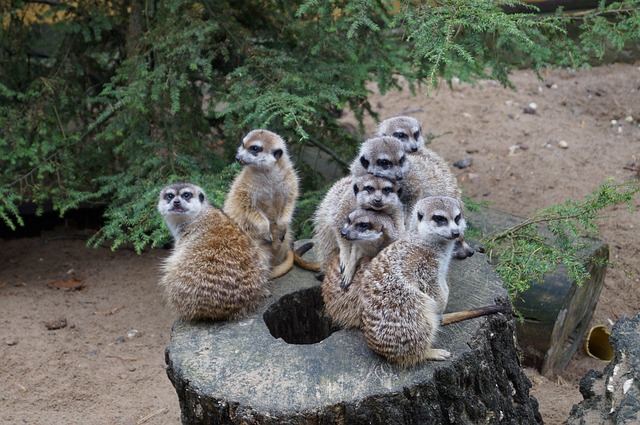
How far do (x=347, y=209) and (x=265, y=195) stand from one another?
59 centimetres

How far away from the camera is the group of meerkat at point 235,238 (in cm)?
299

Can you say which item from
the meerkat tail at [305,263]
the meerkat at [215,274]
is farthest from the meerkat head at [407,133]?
the meerkat at [215,274]

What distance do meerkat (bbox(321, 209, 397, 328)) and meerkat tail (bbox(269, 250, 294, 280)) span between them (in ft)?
1.00

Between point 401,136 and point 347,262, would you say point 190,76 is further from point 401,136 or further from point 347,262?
point 347,262

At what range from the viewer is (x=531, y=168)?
676 cm

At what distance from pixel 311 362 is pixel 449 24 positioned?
181cm

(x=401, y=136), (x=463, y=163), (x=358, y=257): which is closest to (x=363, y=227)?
(x=358, y=257)

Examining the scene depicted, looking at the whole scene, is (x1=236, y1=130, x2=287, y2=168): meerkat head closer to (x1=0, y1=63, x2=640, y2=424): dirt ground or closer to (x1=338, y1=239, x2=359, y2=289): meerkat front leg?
(x1=338, y1=239, x2=359, y2=289): meerkat front leg

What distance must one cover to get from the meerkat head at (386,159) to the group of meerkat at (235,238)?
1.68 feet

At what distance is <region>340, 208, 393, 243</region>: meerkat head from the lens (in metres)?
3.01

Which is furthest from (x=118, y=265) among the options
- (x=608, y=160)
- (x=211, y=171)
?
(x=608, y=160)

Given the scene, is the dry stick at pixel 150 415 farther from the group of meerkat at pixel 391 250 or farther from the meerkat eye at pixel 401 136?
the meerkat eye at pixel 401 136

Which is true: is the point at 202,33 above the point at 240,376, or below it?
above

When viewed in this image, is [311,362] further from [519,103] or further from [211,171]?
[519,103]
